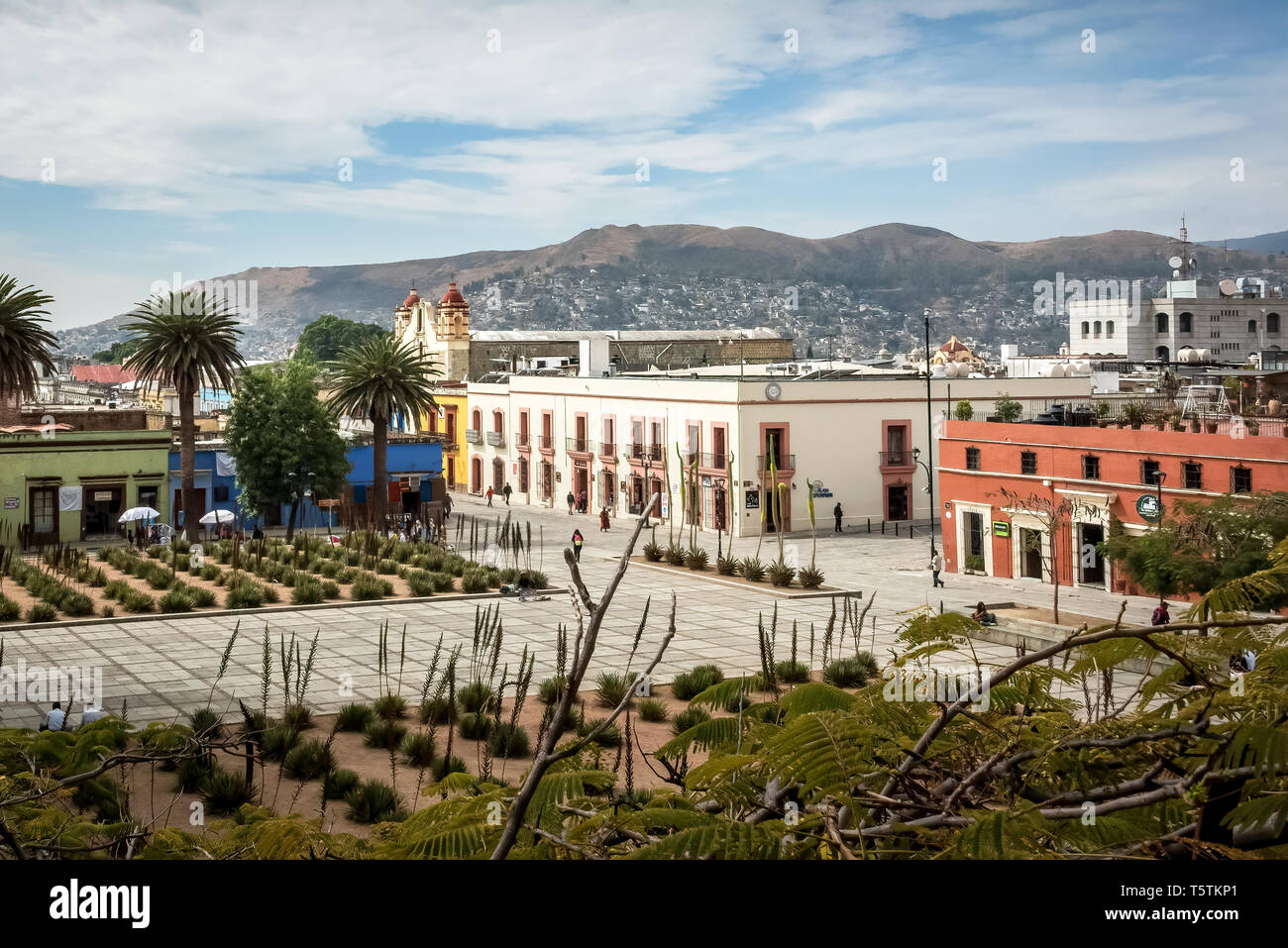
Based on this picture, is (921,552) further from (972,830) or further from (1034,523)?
(972,830)

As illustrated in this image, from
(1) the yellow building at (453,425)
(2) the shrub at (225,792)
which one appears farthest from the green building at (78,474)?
(2) the shrub at (225,792)

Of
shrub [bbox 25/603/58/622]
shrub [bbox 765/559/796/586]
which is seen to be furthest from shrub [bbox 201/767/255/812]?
shrub [bbox 765/559/796/586]

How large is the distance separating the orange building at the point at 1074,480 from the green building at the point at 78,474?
94.4ft

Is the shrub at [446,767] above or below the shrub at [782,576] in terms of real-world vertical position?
above

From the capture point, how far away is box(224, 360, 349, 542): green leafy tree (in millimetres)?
47031

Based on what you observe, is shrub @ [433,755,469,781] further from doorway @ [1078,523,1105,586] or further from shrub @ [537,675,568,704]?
doorway @ [1078,523,1105,586]

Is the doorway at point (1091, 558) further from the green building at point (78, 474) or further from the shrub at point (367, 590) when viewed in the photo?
the green building at point (78, 474)

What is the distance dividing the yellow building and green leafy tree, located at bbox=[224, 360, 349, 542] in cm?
2137

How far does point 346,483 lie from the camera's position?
5291 centimetres

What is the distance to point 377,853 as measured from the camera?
362 centimetres

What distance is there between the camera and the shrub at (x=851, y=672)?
64.3ft

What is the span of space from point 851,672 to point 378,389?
109 ft

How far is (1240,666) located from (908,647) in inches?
45.8
